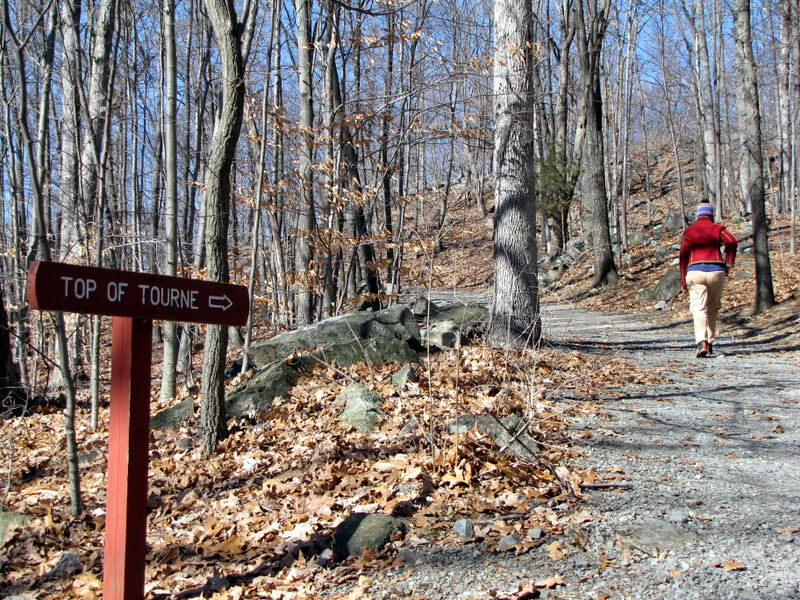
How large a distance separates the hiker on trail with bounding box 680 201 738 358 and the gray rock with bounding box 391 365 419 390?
4.10 m

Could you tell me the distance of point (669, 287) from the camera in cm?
1574

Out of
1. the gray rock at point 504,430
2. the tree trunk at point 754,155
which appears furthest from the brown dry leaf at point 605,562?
the tree trunk at point 754,155

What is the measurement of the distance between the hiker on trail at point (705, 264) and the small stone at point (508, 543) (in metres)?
5.96

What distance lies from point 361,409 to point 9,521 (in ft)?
9.85

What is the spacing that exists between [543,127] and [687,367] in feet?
70.8

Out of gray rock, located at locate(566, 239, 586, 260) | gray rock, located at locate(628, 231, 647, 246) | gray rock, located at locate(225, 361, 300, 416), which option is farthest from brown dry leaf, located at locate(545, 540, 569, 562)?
gray rock, located at locate(628, 231, 647, 246)

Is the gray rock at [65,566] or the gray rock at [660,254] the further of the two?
the gray rock at [660,254]

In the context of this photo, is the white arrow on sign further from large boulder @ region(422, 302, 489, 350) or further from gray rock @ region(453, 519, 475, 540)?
large boulder @ region(422, 302, 489, 350)

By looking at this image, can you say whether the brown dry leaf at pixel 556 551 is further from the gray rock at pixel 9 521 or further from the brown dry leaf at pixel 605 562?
the gray rock at pixel 9 521

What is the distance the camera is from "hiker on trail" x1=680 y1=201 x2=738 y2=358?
827 centimetres

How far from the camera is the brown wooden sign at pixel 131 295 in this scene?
8.46ft

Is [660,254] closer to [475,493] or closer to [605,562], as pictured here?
[475,493]

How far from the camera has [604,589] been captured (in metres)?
3.01

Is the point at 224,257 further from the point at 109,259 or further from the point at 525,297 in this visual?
the point at 109,259
